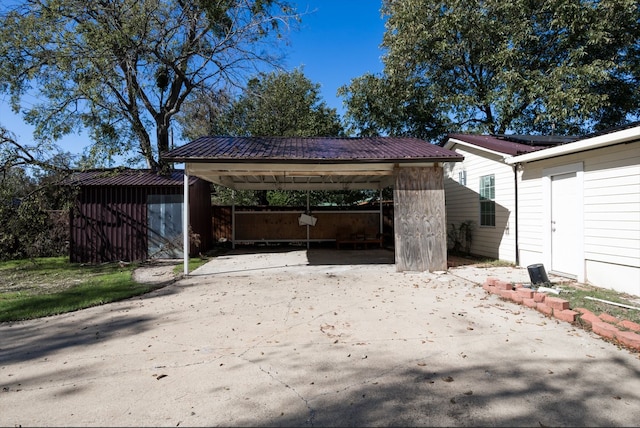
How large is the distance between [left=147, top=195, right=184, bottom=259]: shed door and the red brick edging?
920 cm

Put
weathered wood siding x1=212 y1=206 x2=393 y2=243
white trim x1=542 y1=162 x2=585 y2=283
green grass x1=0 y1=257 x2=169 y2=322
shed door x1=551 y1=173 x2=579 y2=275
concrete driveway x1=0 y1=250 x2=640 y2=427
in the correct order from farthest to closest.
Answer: weathered wood siding x1=212 y1=206 x2=393 y2=243 < shed door x1=551 y1=173 x2=579 y2=275 < white trim x1=542 y1=162 x2=585 y2=283 < green grass x1=0 y1=257 x2=169 y2=322 < concrete driveway x1=0 y1=250 x2=640 y2=427

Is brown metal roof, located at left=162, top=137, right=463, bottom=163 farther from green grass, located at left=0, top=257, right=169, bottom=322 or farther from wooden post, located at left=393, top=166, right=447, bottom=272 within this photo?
green grass, located at left=0, top=257, right=169, bottom=322

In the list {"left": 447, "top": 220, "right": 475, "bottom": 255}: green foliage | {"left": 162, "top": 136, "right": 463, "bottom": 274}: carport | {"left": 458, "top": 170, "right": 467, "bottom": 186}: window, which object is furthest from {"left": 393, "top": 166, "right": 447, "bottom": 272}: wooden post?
{"left": 458, "top": 170, "right": 467, "bottom": 186}: window

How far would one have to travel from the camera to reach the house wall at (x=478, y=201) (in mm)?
9462

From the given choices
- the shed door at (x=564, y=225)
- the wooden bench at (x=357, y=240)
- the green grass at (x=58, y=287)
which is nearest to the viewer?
the green grass at (x=58, y=287)

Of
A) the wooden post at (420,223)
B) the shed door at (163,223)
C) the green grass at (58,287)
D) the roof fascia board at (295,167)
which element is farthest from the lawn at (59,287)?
the wooden post at (420,223)

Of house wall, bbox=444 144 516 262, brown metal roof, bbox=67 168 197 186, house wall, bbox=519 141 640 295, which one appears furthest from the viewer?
brown metal roof, bbox=67 168 197 186

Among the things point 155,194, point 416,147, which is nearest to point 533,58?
point 416,147

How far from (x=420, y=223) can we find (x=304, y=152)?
3.32m

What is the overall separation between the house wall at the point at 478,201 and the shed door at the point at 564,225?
4.91 feet

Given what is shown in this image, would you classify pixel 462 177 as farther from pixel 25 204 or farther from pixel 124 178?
pixel 25 204

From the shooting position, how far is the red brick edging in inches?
152

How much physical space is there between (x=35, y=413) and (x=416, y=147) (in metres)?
9.03

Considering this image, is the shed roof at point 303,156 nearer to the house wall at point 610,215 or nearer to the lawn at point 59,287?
the house wall at point 610,215
